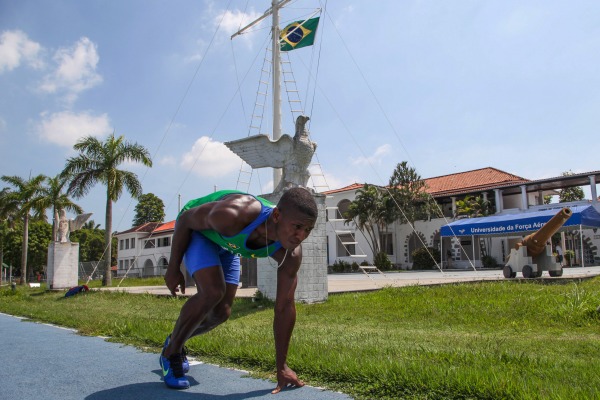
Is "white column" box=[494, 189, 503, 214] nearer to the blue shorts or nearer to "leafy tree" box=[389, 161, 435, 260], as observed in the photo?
"leafy tree" box=[389, 161, 435, 260]

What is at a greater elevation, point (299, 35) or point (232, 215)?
point (299, 35)

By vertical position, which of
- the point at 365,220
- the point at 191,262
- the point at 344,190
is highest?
the point at 344,190

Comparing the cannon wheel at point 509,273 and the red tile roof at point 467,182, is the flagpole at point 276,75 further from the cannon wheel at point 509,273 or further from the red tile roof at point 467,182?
the red tile roof at point 467,182

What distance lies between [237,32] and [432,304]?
14669 millimetres

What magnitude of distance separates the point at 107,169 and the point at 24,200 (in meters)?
13.0

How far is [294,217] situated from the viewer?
314 centimetres

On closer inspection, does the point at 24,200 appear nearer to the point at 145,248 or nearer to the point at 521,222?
the point at 145,248

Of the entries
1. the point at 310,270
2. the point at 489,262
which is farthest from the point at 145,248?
the point at 310,270

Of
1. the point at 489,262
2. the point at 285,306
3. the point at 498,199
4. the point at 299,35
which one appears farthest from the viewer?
the point at 498,199

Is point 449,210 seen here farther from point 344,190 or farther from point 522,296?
point 522,296

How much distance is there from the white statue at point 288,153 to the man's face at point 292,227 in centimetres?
688

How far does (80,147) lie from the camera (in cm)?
2312

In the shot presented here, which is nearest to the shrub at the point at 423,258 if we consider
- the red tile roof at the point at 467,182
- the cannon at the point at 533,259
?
the red tile roof at the point at 467,182

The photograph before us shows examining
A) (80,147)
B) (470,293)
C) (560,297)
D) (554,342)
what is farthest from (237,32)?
(554,342)
